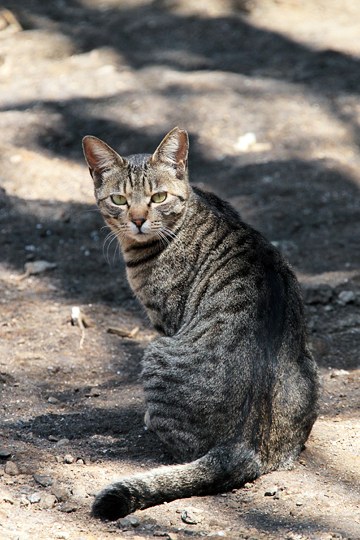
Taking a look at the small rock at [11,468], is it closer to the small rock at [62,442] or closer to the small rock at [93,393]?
the small rock at [62,442]

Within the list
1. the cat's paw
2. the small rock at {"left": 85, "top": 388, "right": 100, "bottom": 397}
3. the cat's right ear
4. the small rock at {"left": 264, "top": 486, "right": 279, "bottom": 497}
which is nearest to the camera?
the cat's paw

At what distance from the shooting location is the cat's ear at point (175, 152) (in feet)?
16.1

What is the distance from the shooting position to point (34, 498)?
3.90 m

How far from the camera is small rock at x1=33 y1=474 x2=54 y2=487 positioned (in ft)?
13.2

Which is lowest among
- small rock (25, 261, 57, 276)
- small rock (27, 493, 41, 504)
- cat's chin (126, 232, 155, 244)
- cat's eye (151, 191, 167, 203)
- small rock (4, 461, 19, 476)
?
small rock (25, 261, 57, 276)

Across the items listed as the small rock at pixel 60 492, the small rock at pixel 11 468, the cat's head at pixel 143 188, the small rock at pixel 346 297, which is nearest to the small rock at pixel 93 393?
the cat's head at pixel 143 188

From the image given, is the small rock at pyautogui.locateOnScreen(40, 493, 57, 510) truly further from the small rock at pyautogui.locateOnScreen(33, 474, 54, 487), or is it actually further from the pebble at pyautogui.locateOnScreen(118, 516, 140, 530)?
the pebble at pyautogui.locateOnScreen(118, 516, 140, 530)

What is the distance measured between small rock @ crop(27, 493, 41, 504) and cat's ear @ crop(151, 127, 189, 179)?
A: 1958mm

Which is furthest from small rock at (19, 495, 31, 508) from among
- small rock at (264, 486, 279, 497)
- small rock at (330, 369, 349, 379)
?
small rock at (330, 369, 349, 379)

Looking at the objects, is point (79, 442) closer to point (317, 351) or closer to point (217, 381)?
point (217, 381)

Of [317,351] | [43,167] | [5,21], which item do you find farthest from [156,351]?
[5,21]

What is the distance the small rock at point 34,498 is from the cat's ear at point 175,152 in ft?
6.42

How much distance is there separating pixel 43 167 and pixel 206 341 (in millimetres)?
4501

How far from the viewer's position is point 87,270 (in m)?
7.02
